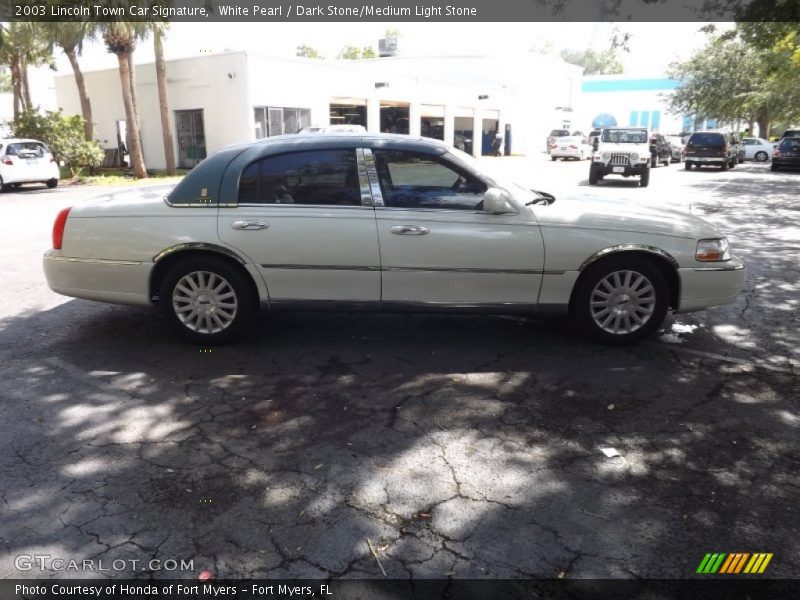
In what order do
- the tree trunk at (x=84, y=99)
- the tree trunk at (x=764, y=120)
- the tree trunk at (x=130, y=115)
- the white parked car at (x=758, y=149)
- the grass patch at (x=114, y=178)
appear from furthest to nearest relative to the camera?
the tree trunk at (x=764, y=120) → the white parked car at (x=758, y=149) → the tree trunk at (x=84, y=99) → the grass patch at (x=114, y=178) → the tree trunk at (x=130, y=115)

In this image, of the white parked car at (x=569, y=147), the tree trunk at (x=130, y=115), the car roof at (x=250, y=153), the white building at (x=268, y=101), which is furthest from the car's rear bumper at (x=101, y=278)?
the white parked car at (x=569, y=147)

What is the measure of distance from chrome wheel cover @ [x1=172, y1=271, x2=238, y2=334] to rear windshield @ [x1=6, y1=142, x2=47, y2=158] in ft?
60.9

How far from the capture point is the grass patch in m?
23.1

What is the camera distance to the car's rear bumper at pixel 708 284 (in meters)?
4.96

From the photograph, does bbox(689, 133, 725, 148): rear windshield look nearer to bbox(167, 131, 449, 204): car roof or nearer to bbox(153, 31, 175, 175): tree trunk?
bbox(153, 31, 175, 175): tree trunk

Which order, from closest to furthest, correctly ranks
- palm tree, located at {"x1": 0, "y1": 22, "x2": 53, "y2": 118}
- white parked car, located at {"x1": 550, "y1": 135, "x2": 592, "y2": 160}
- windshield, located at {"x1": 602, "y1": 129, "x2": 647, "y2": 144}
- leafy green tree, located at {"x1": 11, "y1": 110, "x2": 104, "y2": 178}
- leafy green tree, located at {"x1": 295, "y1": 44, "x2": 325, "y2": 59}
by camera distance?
windshield, located at {"x1": 602, "y1": 129, "x2": 647, "y2": 144} → leafy green tree, located at {"x1": 11, "y1": 110, "x2": 104, "y2": 178} → palm tree, located at {"x1": 0, "y1": 22, "x2": 53, "y2": 118} → white parked car, located at {"x1": 550, "y1": 135, "x2": 592, "y2": 160} → leafy green tree, located at {"x1": 295, "y1": 44, "x2": 325, "y2": 59}

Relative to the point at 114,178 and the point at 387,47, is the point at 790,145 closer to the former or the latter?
the point at 114,178

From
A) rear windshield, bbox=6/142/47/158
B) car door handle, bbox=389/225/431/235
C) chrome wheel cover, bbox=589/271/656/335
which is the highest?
rear windshield, bbox=6/142/47/158

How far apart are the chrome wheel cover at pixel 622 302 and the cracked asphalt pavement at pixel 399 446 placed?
0.26 metres

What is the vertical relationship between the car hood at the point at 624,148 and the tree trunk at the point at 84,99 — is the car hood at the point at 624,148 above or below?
below

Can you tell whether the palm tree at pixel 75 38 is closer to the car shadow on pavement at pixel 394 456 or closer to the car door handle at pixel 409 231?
the car shadow on pavement at pixel 394 456

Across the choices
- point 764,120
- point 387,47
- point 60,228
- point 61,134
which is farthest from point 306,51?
point 60,228

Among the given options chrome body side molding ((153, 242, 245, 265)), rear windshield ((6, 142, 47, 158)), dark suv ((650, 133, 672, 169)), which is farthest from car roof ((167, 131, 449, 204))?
dark suv ((650, 133, 672, 169))

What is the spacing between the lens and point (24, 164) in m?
20.0
